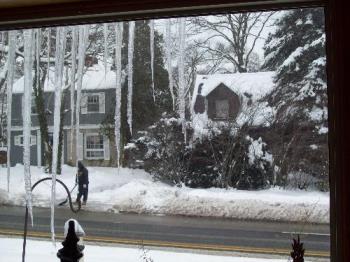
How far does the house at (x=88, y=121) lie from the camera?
1876 mm

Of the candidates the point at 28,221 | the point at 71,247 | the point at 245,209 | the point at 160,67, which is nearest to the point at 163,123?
the point at 160,67

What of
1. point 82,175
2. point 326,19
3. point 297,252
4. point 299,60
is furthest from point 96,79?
point 297,252

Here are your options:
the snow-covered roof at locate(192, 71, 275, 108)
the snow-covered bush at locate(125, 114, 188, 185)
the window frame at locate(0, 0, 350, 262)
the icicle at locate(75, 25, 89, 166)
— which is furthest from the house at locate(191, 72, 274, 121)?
the icicle at locate(75, 25, 89, 166)

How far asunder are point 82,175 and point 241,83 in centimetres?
75

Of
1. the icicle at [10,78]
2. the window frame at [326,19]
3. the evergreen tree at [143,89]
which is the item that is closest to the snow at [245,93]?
the evergreen tree at [143,89]

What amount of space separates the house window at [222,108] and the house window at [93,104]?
0.49 meters

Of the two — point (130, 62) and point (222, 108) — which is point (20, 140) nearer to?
point (130, 62)

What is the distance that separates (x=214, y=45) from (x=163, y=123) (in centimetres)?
37

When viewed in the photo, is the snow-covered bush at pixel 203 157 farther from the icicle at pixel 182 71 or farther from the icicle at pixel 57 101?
the icicle at pixel 57 101

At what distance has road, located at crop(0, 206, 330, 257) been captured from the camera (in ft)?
5.57

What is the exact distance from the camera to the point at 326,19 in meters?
1.65

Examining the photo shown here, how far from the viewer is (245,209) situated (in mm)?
1758

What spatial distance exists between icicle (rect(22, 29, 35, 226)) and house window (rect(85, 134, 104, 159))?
0.86 ft

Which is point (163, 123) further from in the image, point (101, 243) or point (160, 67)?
point (101, 243)
